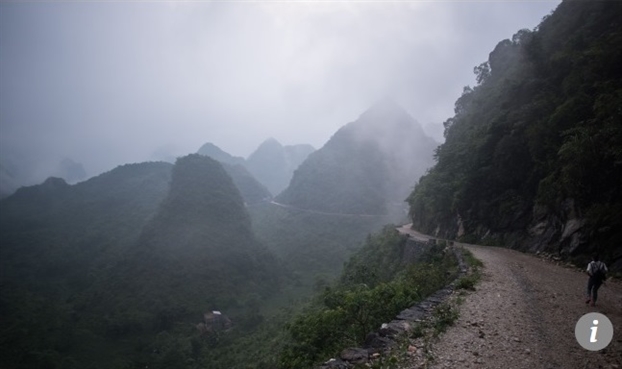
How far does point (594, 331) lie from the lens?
6.95 meters

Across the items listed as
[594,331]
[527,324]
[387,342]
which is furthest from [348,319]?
[594,331]

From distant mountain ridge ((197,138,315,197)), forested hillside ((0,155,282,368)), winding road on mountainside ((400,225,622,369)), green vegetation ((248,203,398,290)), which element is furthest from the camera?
distant mountain ridge ((197,138,315,197))

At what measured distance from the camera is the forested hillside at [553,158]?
42.0 feet

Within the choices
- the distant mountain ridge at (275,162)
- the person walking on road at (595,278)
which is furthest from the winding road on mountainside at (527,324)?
the distant mountain ridge at (275,162)

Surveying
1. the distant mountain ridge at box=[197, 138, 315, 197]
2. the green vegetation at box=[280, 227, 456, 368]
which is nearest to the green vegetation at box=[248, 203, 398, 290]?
the green vegetation at box=[280, 227, 456, 368]

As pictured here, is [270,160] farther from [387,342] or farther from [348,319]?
[387,342]

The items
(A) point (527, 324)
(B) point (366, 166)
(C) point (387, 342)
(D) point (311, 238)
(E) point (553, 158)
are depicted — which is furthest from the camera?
(B) point (366, 166)

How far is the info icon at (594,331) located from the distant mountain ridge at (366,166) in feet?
200

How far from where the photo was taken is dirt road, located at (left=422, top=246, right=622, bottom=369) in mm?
5934

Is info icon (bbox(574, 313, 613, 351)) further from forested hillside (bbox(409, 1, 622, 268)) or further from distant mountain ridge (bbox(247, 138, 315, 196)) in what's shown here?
distant mountain ridge (bbox(247, 138, 315, 196))

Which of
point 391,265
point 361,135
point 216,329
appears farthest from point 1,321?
point 361,135

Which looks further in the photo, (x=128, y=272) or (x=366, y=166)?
(x=366, y=166)

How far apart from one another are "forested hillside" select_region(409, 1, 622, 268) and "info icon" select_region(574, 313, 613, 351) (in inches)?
164

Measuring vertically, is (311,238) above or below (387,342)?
below
